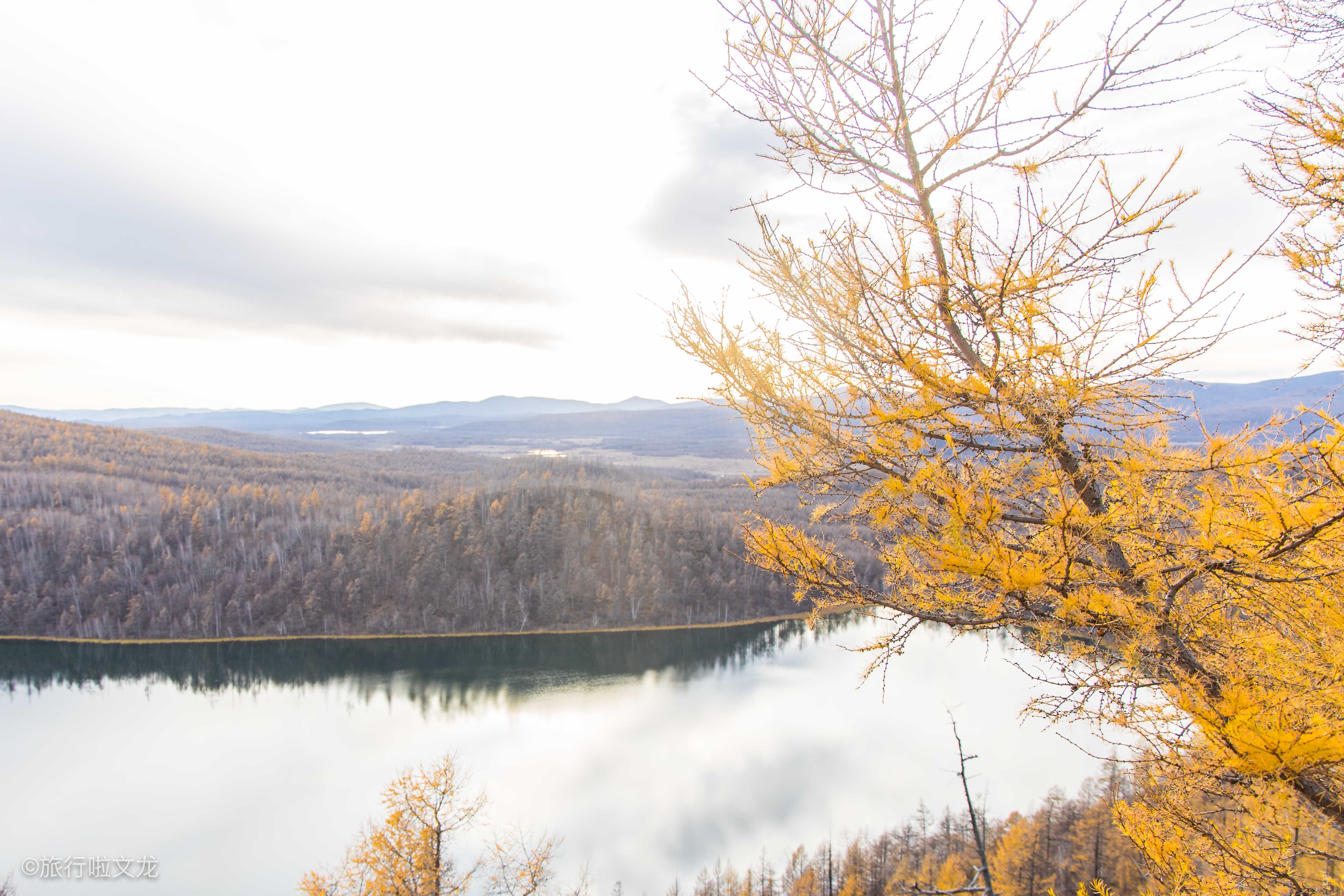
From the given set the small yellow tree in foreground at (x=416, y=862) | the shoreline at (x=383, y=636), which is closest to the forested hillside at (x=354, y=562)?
the shoreline at (x=383, y=636)

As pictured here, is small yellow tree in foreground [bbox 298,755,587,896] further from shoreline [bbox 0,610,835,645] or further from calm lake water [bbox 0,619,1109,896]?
shoreline [bbox 0,610,835,645]

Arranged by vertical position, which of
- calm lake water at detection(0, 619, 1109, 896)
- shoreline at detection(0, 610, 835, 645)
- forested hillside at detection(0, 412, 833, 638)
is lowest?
shoreline at detection(0, 610, 835, 645)

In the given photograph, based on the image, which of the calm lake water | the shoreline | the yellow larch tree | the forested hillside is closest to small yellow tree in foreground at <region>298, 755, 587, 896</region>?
the yellow larch tree

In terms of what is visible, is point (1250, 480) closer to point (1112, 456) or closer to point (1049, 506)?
point (1112, 456)

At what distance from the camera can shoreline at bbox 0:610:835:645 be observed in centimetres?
3719

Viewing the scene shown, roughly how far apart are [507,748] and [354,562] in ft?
85.1

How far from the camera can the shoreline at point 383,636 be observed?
37.2 meters

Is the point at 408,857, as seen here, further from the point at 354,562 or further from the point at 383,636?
the point at 354,562

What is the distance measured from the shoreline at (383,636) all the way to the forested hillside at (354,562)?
1.43 ft

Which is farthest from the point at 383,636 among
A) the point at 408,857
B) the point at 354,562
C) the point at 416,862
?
the point at 416,862

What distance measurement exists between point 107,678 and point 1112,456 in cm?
4517

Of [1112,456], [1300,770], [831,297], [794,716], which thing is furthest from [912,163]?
[794,716]

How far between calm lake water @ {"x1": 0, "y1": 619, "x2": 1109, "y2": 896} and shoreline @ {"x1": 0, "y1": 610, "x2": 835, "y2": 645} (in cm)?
97

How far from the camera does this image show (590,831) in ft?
62.4
